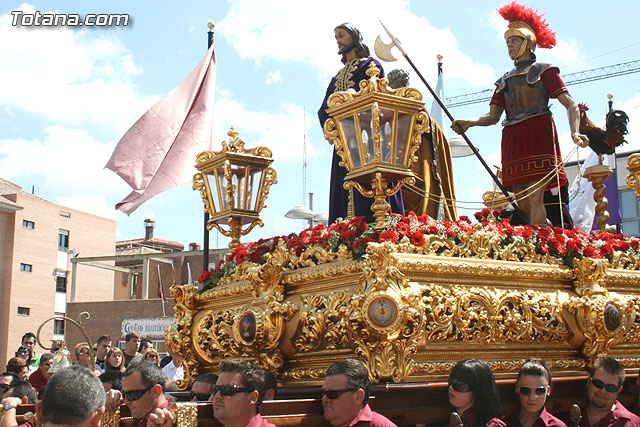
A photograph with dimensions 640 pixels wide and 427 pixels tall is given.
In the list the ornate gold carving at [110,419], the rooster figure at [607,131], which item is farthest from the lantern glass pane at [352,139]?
the rooster figure at [607,131]

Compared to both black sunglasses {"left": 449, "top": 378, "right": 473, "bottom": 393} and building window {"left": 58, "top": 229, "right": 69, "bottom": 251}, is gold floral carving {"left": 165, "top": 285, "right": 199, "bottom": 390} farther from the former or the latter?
building window {"left": 58, "top": 229, "right": 69, "bottom": 251}

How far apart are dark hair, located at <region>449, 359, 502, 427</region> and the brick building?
35703 millimetres

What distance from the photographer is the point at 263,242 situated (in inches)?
267

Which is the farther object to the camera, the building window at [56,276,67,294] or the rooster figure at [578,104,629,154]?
the building window at [56,276,67,294]

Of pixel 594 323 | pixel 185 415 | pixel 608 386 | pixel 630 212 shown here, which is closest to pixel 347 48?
pixel 594 323

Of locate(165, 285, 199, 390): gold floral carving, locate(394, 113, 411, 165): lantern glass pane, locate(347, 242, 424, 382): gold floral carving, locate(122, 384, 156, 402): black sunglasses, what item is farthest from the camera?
locate(165, 285, 199, 390): gold floral carving

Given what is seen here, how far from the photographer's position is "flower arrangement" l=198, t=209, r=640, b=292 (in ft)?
18.0

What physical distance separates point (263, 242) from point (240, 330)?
99cm

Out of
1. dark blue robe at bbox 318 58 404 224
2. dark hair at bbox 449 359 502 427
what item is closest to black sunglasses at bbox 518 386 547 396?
dark hair at bbox 449 359 502 427

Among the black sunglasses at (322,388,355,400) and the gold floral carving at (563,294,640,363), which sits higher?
the gold floral carving at (563,294,640,363)

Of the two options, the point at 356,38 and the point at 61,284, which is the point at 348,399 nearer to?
the point at 356,38

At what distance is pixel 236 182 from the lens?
299 inches

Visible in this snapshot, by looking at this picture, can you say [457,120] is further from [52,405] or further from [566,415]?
[52,405]

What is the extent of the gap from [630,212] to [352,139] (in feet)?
70.9
